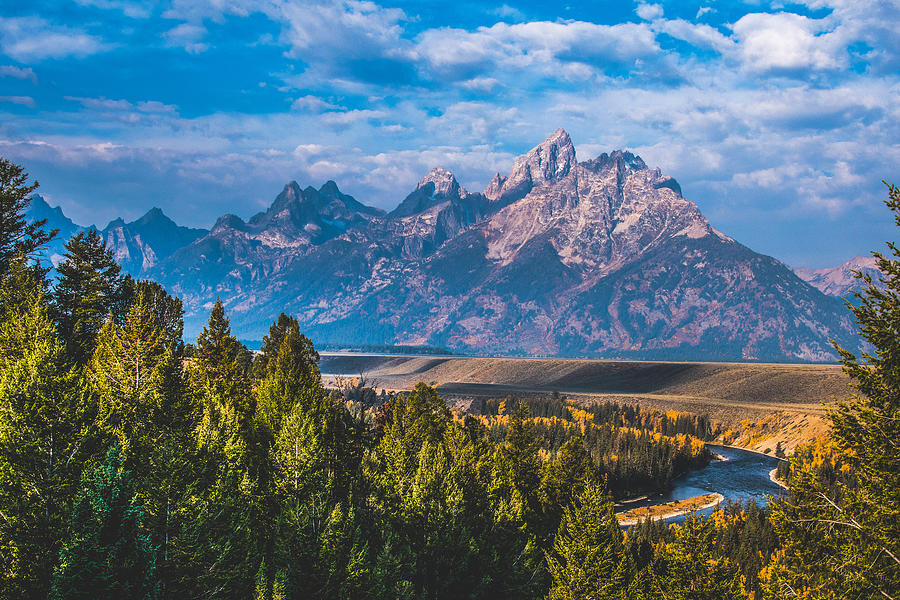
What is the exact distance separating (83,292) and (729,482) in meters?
112

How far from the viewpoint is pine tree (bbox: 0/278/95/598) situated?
2408 cm

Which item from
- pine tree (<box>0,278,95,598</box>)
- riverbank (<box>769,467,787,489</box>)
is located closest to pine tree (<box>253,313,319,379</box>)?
pine tree (<box>0,278,95,598</box>)

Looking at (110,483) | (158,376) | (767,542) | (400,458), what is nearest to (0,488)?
(110,483)

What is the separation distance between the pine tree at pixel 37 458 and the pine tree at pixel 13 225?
74.5 feet

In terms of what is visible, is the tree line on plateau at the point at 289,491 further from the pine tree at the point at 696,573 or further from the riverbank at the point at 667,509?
the riverbank at the point at 667,509

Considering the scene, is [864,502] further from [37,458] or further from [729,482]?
[729,482]

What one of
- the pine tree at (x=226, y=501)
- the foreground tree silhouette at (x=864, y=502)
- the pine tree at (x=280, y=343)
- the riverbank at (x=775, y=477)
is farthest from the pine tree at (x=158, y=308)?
the riverbank at (x=775, y=477)

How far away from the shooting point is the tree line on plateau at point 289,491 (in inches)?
984

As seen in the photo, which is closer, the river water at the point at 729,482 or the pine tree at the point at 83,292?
the pine tree at the point at 83,292

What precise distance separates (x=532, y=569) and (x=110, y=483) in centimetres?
3389

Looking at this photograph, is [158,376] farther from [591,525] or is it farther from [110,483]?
[591,525]

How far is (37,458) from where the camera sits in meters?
26.2

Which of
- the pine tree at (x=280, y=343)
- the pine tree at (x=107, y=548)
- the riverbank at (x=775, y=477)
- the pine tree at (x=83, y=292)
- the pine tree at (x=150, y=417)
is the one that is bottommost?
the riverbank at (x=775, y=477)

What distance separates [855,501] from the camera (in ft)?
83.1
